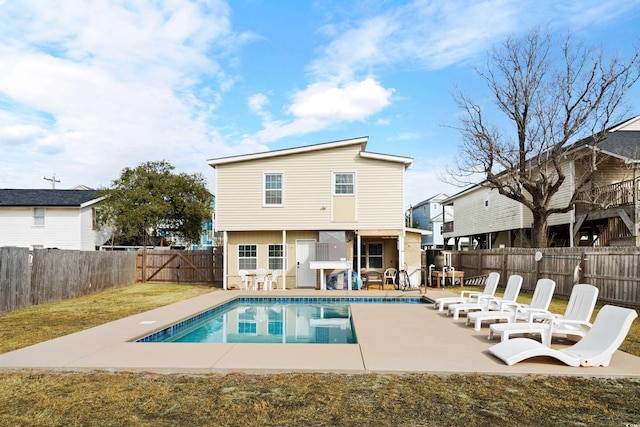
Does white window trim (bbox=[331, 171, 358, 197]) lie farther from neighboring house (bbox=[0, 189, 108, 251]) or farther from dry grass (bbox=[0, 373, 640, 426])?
neighboring house (bbox=[0, 189, 108, 251])

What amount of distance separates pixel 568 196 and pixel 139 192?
86.0 ft

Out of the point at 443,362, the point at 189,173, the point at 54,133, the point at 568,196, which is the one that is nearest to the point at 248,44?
the point at 54,133

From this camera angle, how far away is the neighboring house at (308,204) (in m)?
18.5

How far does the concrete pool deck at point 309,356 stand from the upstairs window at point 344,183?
9374 millimetres

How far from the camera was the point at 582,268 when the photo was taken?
45.8ft

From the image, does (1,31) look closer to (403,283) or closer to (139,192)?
(403,283)

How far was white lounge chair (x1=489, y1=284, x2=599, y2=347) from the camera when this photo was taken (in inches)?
297

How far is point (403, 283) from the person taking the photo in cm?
1836

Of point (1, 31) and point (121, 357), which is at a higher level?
point (1, 31)

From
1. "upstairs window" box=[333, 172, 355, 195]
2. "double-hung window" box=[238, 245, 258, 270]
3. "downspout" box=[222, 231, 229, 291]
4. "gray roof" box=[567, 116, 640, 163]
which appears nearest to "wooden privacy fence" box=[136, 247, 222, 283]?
"downspout" box=[222, 231, 229, 291]

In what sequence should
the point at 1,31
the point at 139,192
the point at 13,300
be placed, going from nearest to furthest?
the point at 13,300 → the point at 1,31 → the point at 139,192

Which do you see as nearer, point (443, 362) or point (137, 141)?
point (443, 362)

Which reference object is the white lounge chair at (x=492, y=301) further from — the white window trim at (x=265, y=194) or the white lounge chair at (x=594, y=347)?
the white window trim at (x=265, y=194)

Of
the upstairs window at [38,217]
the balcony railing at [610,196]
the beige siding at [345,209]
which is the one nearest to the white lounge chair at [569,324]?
the beige siding at [345,209]
